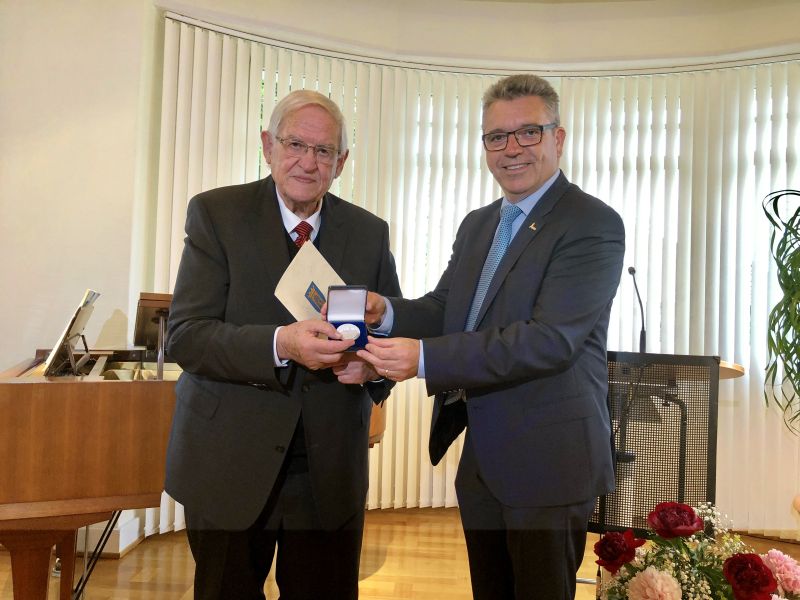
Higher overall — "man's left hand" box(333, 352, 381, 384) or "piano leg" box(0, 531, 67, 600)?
"man's left hand" box(333, 352, 381, 384)

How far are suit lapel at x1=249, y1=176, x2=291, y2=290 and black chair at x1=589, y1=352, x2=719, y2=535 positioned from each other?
180 centimetres

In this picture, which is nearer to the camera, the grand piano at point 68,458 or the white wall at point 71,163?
the grand piano at point 68,458

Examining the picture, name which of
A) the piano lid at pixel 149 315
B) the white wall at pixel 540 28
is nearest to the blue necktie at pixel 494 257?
the piano lid at pixel 149 315

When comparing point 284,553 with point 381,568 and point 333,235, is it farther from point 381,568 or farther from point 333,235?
point 381,568

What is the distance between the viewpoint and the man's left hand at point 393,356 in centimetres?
168

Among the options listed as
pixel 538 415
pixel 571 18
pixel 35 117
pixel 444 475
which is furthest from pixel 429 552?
pixel 571 18

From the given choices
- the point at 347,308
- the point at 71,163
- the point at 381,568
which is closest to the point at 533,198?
the point at 347,308

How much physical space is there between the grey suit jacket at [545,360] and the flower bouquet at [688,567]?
10.7 inches

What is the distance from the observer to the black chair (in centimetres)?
302

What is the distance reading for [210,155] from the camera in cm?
464

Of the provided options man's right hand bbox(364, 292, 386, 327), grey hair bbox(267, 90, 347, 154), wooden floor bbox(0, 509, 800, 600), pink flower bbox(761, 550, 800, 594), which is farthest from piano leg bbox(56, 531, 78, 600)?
pink flower bbox(761, 550, 800, 594)

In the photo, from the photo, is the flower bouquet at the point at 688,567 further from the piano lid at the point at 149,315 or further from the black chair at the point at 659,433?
the piano lid at the point at 149,315

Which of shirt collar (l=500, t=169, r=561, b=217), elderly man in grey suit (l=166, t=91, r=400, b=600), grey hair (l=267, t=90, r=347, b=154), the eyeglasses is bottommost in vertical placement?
elderly man in grey suit (l=166, t=91, r=400, b=600)

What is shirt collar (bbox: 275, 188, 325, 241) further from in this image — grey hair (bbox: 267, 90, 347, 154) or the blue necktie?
the blue necktie
